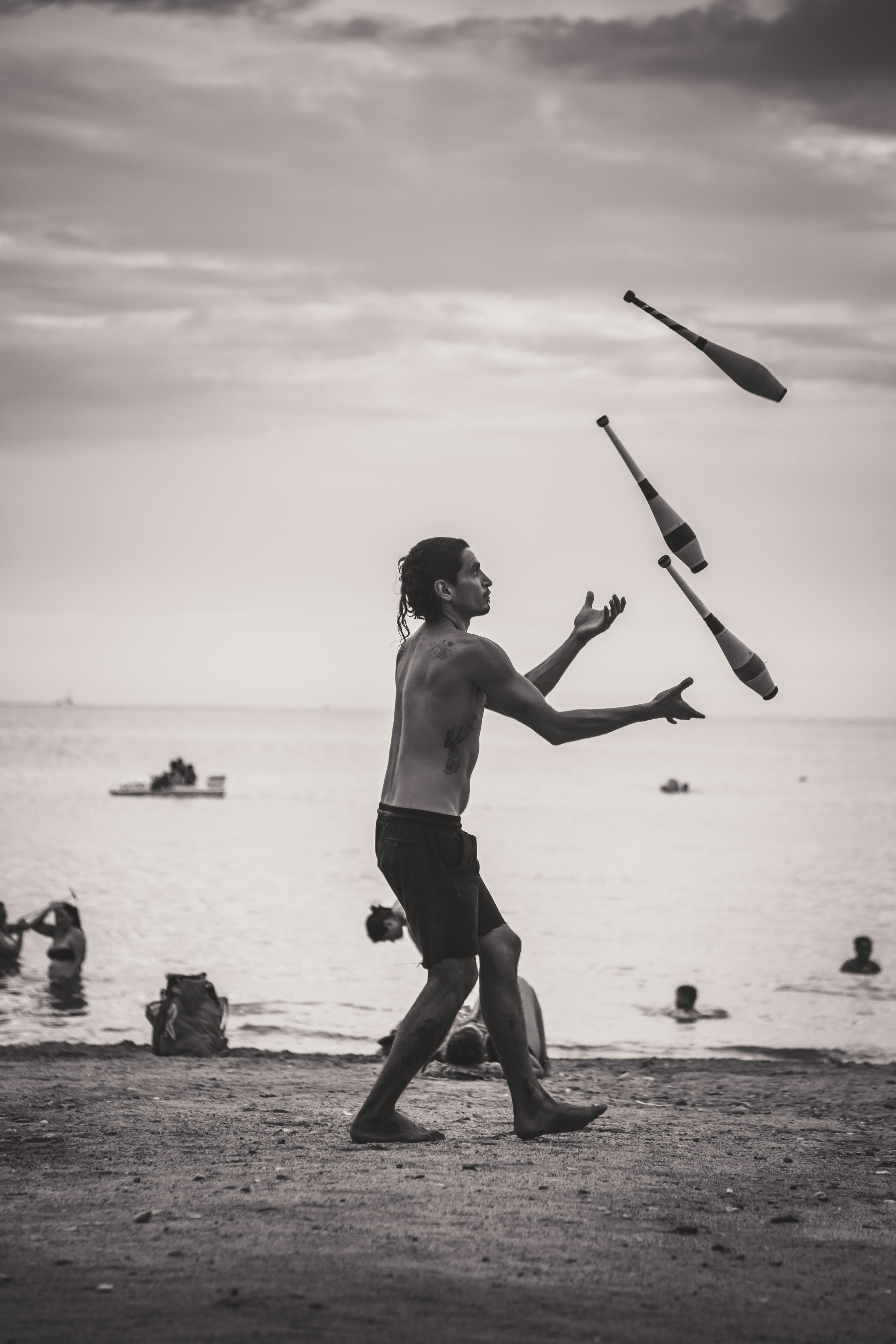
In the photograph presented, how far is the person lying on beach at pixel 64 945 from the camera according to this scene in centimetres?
1723

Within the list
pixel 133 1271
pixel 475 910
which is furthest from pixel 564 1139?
pixel 133 1271

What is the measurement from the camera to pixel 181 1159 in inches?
230

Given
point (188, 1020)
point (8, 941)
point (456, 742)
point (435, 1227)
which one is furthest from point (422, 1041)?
point (8, 941)

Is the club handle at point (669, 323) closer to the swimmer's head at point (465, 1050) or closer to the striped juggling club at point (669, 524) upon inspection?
the striped juggling club at point (669, 524)

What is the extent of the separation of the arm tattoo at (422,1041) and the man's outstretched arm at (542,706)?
122 cm

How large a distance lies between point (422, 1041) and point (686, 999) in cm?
1211

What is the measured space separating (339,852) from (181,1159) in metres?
35.5

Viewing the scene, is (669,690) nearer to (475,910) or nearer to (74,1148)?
(475,910)

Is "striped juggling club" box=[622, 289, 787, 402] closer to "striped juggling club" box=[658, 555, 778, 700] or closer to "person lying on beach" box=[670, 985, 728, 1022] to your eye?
"striped juggling club" box=[658, 555, 778, 700]

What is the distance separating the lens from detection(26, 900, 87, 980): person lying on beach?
17234mm

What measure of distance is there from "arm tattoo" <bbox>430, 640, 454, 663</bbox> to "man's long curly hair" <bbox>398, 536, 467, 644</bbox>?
190 mm

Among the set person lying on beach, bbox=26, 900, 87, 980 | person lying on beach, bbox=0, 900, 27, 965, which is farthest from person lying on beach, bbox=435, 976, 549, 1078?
person lying on beach, bbox=0, 900, 27, 965

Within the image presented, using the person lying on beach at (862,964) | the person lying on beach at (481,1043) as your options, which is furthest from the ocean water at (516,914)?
the person lying on beach at (481,1043)

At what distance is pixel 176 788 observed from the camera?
2584 inches
